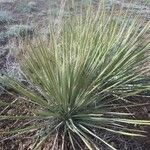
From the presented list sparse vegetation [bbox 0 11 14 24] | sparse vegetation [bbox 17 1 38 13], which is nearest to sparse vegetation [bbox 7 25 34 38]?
sparse vegetation [bbox 0 11 14 24]

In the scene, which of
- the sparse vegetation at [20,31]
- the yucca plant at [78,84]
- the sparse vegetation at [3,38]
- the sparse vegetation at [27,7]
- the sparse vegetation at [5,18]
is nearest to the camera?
the yucca plant at [78,84]

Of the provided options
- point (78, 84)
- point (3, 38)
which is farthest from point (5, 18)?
point (78, 84)

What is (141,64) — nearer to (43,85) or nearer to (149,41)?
(149,41)

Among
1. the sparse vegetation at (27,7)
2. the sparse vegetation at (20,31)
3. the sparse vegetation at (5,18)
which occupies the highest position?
the sparse vegetation at (20,31)

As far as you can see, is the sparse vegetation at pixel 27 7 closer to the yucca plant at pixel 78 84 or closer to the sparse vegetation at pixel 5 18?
the sparse vegetation at pixel 5 18

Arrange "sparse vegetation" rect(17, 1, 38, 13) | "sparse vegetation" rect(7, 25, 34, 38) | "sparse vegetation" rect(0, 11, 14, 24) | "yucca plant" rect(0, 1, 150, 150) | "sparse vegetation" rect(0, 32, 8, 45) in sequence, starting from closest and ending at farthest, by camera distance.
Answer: "yucca plant" rect(0, 1, 150, 150), "sparse vegetation" rect(0, 32, 8, 45), "sparse vegetation" rect(7, 25, 34, 38), "sparse vegetation" rect(0, 11, 14, 24), "sparse vegetation" rect(17, 1, 38, 13)

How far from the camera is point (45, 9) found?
21.7 ft

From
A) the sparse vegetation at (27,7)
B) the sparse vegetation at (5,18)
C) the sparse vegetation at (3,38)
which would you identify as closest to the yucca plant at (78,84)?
the sparse vegetation at (3,38)

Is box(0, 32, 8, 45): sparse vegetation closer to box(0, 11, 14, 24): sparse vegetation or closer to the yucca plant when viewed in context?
box(0, 11, 14, 24): sparse vegetation

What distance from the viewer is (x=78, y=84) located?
273 centimetres

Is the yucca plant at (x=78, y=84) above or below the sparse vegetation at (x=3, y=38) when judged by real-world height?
above

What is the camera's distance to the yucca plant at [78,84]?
273 cm

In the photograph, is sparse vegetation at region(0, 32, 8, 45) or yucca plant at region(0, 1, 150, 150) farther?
sparse vegetation at region(0, 32, 8, 45)

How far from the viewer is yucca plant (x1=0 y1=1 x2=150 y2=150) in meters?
2.73
